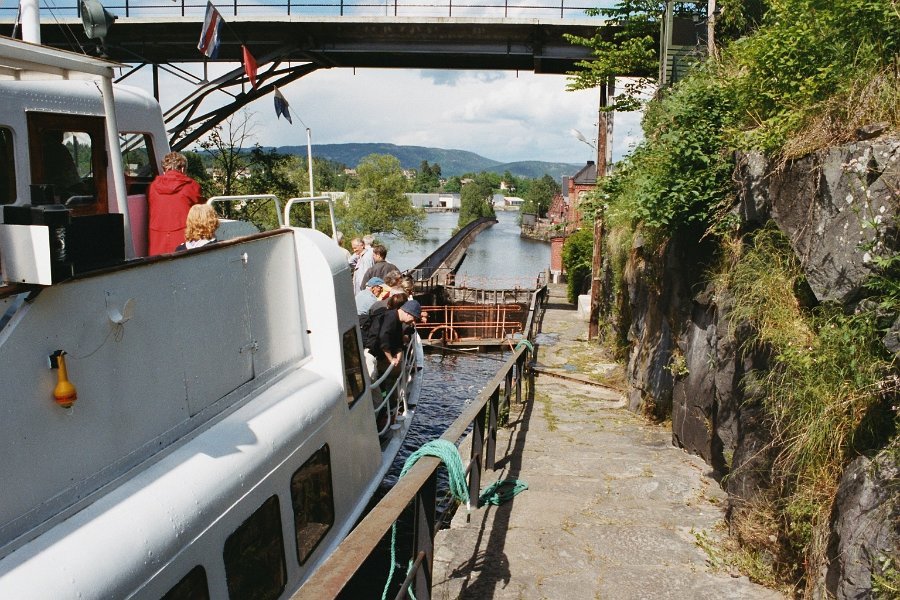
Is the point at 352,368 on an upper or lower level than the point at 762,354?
lower

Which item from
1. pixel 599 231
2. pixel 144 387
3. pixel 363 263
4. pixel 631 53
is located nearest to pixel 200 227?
pixel 144 387

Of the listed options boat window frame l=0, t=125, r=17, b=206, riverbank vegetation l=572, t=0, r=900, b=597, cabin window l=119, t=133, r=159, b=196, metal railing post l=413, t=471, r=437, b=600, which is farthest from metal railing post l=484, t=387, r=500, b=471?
cabin window l=119, t=133, r=159, b=196

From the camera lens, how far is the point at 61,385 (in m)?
3.37

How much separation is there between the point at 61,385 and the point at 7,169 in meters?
3.05

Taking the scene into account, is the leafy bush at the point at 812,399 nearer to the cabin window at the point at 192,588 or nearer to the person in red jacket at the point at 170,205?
the cabin window at the point at 192,588

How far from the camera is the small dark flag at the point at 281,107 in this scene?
12.9m

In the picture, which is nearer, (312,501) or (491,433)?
(312,501)

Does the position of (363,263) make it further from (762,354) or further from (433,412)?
(433,412)

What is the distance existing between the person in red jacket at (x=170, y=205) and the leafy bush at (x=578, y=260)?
1872 cm

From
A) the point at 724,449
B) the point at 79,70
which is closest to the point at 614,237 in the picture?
the point at 724,449

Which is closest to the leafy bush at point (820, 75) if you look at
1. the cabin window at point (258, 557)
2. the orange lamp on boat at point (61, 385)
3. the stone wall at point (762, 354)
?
the stone wall at point (762, 354)

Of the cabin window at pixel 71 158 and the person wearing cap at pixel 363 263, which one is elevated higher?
the cabin window at pixel 71 158

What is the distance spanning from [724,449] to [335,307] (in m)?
3.55

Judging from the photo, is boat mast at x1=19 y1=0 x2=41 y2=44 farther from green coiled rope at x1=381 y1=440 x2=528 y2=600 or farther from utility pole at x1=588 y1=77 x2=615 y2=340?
utility pole at x1=588 y1=77 x2=615 y2=340
